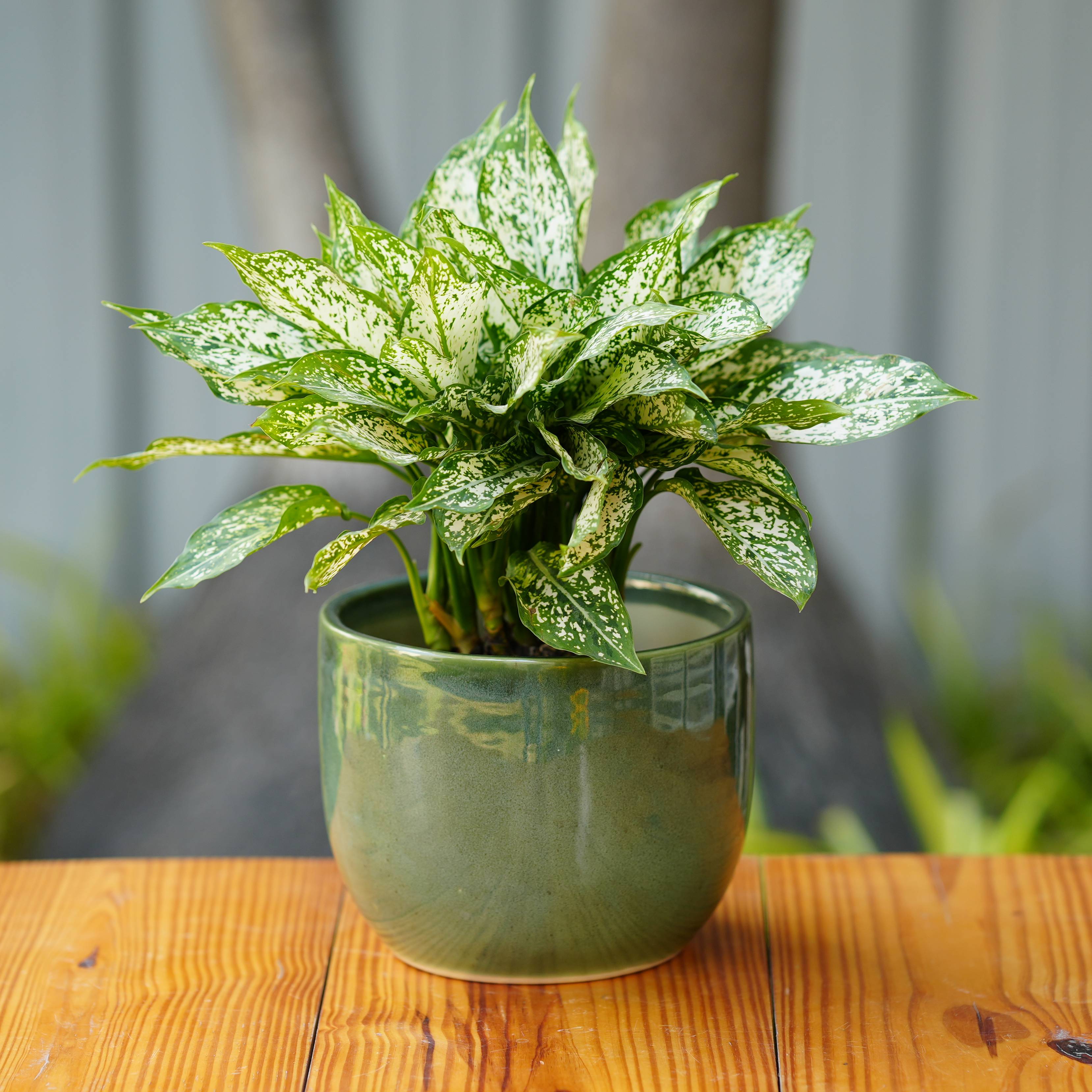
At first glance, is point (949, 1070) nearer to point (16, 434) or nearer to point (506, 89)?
point (506, 89)

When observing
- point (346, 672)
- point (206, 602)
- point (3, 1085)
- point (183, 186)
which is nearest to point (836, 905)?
point (346, 672)

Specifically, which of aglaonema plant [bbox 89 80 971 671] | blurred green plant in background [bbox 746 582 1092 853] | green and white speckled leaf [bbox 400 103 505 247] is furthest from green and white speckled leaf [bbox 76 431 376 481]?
blurred green plant in background [bbox 746 582 1092 853]

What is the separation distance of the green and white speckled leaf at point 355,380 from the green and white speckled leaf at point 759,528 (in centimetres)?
12

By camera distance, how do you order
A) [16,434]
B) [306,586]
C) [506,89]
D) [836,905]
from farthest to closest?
[16,434], [506,89], [836,905], [306,586]

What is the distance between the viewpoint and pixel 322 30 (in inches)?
57.6

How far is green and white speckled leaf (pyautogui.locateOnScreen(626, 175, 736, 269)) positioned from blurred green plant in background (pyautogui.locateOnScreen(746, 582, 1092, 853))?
0.70 meters

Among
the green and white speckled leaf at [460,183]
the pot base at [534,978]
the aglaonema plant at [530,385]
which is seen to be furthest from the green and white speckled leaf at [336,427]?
the pot base at [534,978]

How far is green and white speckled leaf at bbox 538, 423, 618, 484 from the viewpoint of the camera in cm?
42

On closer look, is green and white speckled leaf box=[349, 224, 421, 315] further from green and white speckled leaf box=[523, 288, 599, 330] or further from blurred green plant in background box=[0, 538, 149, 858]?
blurred green plant in background box=[0, 538, 149, 858]

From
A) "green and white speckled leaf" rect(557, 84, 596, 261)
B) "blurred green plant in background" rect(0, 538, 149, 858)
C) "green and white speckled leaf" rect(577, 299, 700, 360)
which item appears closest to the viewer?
"green and white speckled leaf" rect(577, 299, 700, 360)

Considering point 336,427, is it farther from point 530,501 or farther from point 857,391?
point 857,391

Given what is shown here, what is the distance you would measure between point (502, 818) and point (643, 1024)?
0.38 feet

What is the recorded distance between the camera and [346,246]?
0.49 m

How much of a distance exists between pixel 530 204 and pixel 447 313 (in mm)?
83
